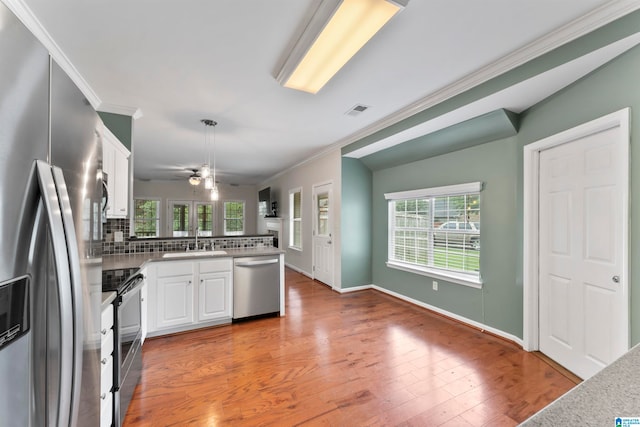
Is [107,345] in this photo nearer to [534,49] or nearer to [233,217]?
[534,49]

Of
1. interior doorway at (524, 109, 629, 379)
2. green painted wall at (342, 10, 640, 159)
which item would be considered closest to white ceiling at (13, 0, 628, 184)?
green painted wall at (342, 10, 640, 159)

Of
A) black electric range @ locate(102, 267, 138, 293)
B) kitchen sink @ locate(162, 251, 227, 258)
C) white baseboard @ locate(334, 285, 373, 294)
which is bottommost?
white baseboard @ locate(334, 285, 373, 294)

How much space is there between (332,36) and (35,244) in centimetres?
186

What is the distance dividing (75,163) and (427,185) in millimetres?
3829

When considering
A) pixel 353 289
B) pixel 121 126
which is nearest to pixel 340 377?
pixel 353 289

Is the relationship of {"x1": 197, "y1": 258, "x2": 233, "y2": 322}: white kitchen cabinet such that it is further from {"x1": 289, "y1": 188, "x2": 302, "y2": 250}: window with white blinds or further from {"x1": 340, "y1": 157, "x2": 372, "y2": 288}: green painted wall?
{"x1": 289, "y1": 188, "x2": 302, "y2": 250}: window with white blinds

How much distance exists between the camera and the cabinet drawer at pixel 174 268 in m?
2.94

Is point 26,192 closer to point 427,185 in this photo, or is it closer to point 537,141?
point 537,141

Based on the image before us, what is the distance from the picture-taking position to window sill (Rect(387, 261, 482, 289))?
3218 millimetres

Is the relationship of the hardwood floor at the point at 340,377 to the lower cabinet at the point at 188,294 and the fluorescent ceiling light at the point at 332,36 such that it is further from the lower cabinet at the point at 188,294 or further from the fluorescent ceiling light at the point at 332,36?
the fluorescent ceiling light at the point at 332,36

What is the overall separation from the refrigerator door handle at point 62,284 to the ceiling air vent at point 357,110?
2894 millimetres

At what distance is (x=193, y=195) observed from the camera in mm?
9242

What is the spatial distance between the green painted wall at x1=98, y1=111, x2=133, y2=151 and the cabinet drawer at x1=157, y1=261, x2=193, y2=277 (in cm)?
147

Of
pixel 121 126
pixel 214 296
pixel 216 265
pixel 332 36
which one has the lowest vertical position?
pixel 214 296
